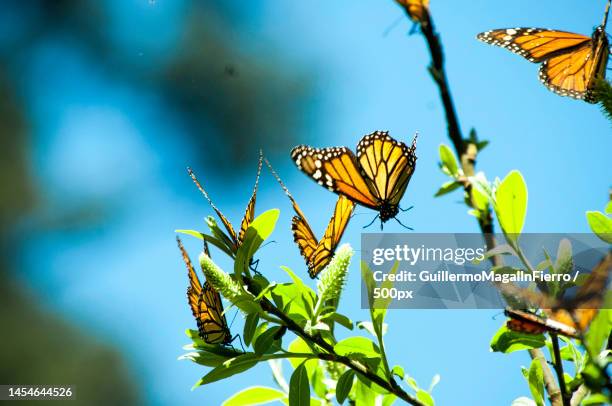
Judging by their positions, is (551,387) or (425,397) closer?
(551,387)

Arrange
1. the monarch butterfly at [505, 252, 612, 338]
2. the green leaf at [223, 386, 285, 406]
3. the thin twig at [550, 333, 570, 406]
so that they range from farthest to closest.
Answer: the green leaf at [223, 386, 285, 406] → the thin twig at [550, 333, 570, 406] → the monarch butterfly at [505, 252, 612, 338]

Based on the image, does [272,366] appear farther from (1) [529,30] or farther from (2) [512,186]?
(1) [529,30]

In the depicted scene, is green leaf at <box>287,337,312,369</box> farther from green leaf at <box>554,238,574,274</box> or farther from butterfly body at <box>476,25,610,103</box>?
butterfly body at <box>476,25,610,103</box>

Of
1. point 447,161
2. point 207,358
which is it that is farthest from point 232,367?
point 447,161

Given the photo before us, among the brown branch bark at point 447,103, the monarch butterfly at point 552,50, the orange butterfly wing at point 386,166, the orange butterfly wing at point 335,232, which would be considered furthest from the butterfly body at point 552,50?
the brown branch bark at point 447,103

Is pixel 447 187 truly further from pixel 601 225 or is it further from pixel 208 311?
pixel 208 311

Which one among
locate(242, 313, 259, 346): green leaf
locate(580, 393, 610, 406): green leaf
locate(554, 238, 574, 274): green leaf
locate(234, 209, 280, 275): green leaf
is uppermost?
locate(234, 209, 280, 275): green leaf

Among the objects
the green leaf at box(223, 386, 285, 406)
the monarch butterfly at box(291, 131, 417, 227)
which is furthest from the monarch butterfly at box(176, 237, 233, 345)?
the monarch butterfly at box(291, 131, 417, 227)
